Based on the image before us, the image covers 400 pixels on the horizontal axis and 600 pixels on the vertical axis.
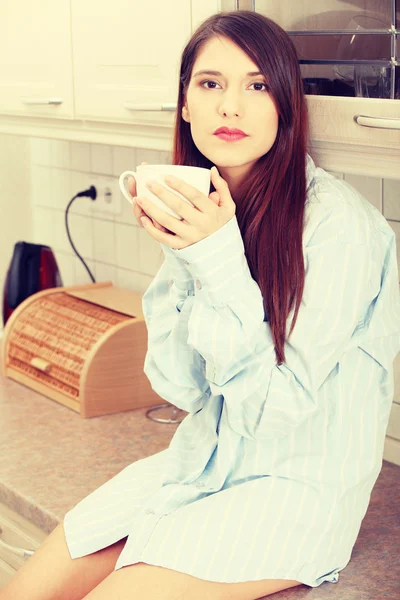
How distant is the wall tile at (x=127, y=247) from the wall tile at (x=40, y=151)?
37 centimetres

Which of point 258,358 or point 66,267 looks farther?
point 66,267

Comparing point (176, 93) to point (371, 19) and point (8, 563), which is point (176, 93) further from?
point (8, 563)

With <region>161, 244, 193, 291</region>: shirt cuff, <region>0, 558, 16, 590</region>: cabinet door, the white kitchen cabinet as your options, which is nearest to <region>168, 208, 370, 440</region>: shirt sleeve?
<region>161, 244, 193, 291</region>: shirt cuff

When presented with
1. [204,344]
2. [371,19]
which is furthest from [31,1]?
[204,344]

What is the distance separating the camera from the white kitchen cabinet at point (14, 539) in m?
1.56

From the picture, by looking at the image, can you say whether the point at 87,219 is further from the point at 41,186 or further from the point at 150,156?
the point at 150,156

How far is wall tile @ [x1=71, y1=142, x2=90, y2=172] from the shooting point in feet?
7.83

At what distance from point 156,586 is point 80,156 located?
→ 4.99 feet

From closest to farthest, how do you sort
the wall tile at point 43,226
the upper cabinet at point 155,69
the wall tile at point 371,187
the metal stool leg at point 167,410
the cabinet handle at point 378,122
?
the cabinet handle at point 378,122 < the upper cabinet at point 155,69 < the wall tile at point 371,187 < the metal stool leg at point 167,410 < the wall tile at point 43,226

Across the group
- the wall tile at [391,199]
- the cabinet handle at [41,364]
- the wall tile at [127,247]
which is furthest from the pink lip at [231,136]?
the wall tile at [127,247]

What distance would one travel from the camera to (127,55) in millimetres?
1600

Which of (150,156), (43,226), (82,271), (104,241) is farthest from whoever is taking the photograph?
(43,226)

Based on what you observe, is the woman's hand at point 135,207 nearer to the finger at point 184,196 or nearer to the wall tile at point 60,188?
the finger at point 184,196

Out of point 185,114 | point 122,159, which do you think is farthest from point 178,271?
point 122,159
